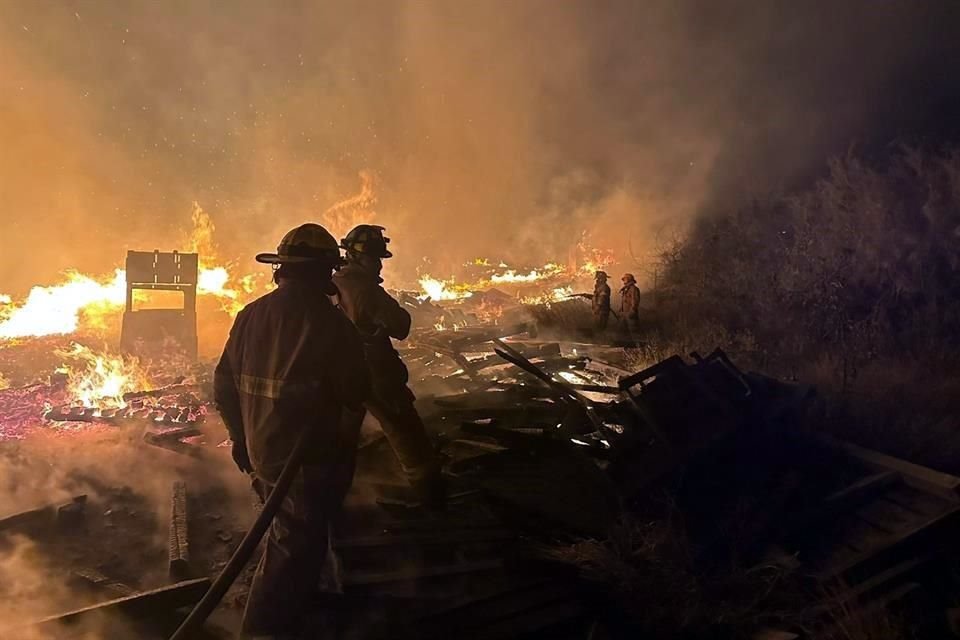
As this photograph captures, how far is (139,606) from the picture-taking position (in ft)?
12.3

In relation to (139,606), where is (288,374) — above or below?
above

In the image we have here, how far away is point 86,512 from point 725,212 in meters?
17.0

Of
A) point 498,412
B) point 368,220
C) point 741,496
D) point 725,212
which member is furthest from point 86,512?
point 368,220

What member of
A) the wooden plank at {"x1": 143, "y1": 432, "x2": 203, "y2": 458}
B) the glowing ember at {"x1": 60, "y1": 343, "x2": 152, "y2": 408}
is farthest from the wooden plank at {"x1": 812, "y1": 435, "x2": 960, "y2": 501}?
the glowing ember at {"x1": 60, "y1": 343, "x2": 152, "y2": 408}

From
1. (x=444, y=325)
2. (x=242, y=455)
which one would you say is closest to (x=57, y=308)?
(x=444, y=325)

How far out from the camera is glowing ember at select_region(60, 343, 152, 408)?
973 cm

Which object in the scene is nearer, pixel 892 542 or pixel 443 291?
pixel 892 542

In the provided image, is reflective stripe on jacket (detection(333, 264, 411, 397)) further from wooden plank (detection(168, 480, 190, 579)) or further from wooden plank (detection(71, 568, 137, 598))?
wooden plank (detection(71, 568, 137, 598))

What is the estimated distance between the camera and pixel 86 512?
5.38 metres

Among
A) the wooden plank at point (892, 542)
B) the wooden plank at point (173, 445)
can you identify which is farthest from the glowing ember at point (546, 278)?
the wooden plank at point (892, 542)

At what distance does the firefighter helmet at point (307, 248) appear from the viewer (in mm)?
3570

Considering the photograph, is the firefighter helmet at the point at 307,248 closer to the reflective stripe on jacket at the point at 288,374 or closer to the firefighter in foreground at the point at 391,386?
the reflective stripe on jacket at the point at 288,374

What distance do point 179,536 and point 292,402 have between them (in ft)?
7.67

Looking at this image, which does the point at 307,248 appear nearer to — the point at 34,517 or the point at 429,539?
the point at 429,539
